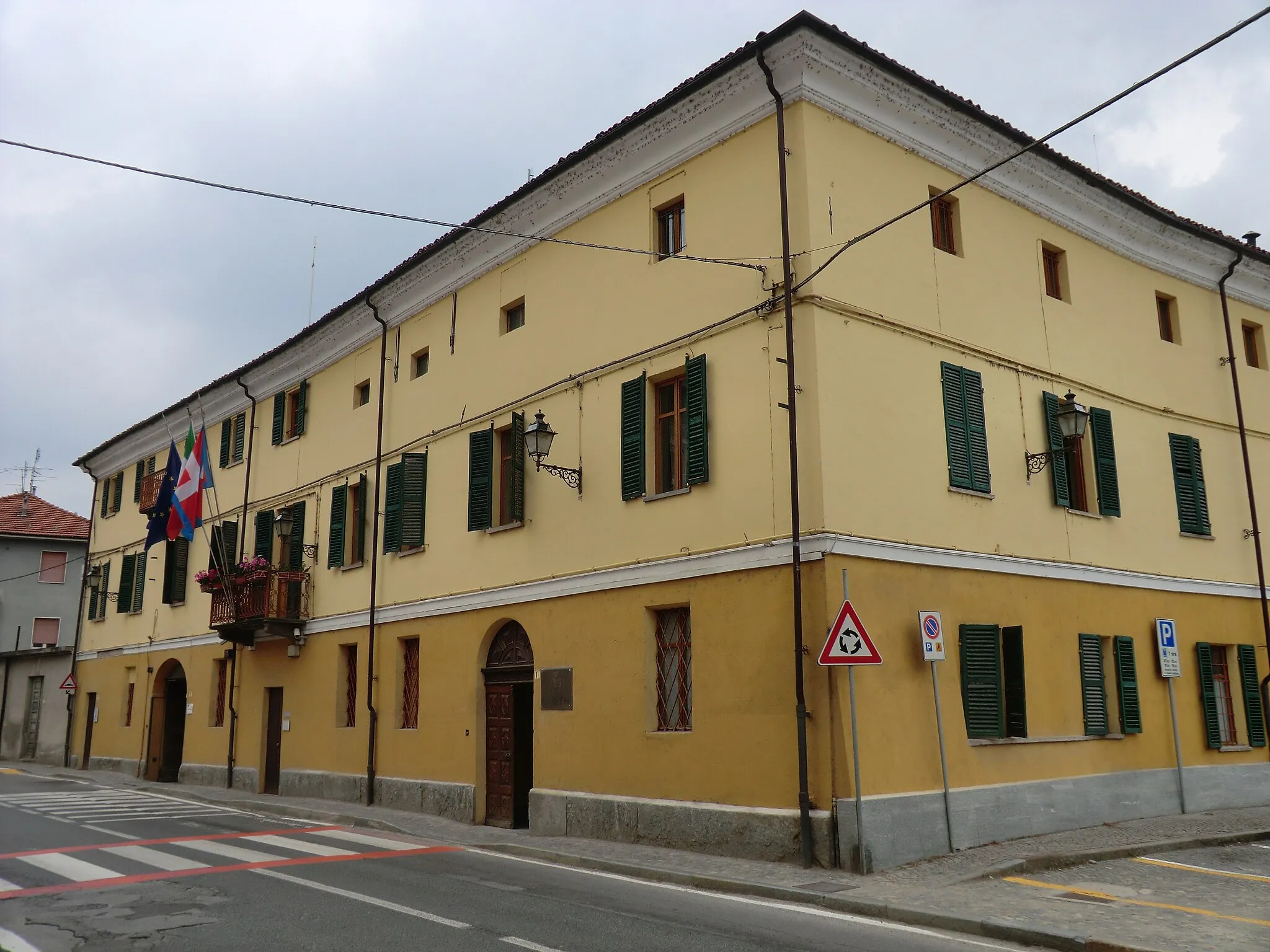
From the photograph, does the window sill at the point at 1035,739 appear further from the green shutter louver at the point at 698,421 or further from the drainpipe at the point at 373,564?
the drainpipe at the point at 373,564

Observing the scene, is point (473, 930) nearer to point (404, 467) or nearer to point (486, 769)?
point (486, 769)

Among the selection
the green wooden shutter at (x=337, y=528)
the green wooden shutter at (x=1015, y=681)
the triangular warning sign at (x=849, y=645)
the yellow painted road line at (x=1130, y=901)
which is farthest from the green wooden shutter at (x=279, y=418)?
the yellow painted road line at (x=1130, y=901)

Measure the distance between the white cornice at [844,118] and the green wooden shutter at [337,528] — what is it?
3.02 meters

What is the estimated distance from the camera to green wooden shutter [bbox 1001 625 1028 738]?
12688mm

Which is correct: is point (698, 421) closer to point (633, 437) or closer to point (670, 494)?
point (670, 494)

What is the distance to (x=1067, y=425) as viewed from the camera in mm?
13727

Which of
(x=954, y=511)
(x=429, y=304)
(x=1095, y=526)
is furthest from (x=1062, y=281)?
(x=429, y=304)

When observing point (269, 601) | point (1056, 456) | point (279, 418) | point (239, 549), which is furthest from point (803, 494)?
point (239, 549)

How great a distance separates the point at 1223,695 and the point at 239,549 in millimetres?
19744

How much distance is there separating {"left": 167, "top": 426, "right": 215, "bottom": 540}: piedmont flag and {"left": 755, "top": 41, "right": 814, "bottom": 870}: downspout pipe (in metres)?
14.5

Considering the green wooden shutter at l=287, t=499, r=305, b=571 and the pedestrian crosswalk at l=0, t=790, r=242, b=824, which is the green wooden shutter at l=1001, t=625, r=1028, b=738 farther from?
the green wooden shutter at l=287, t=499, r=305, b=571

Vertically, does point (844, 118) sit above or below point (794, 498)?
above

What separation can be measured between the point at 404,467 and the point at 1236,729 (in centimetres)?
1391

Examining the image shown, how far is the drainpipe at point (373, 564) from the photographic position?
18.0 meters
